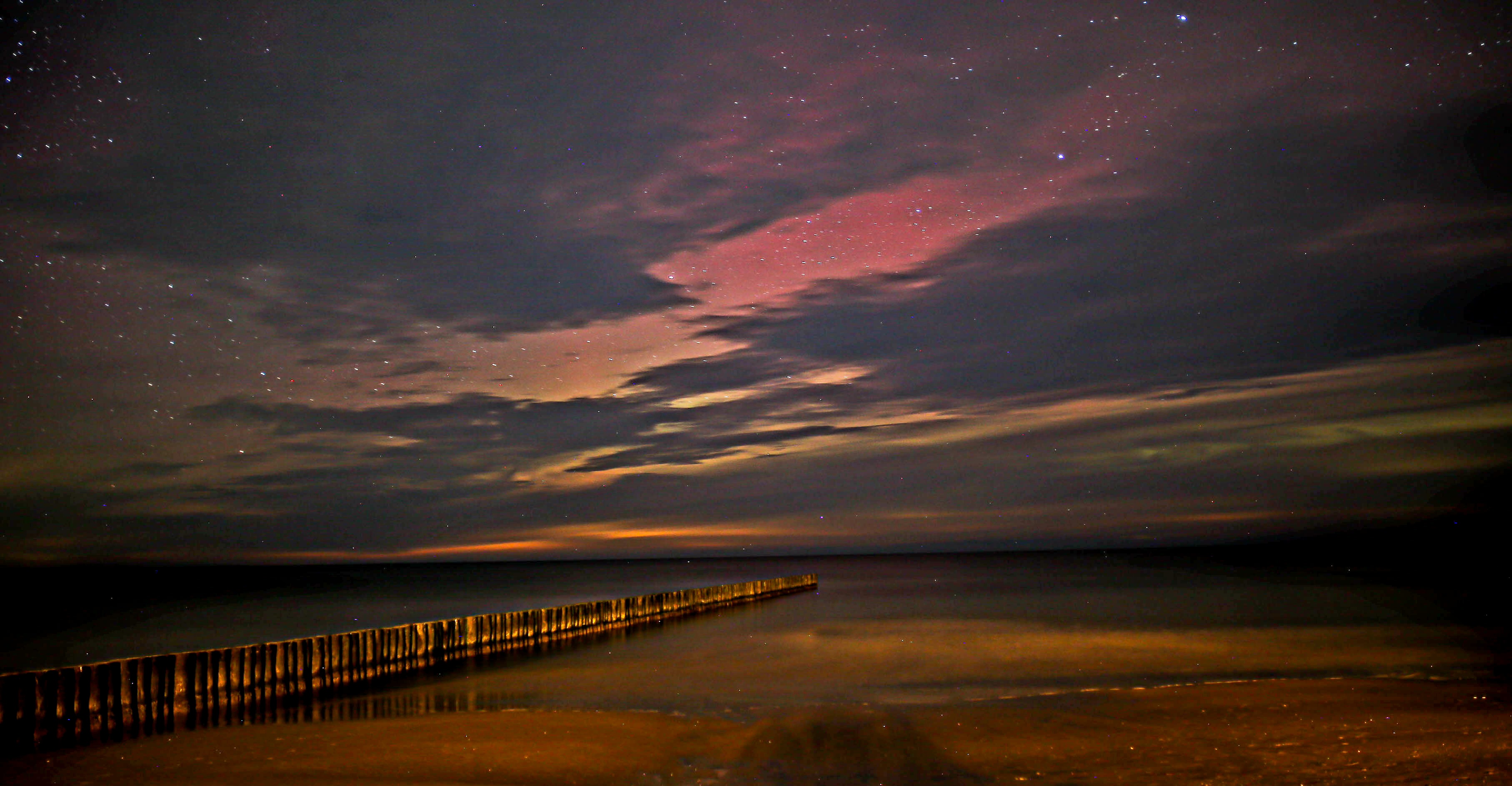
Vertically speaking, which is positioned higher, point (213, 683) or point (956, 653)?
point (213, 683)

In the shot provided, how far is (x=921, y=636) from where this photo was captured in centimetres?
3036

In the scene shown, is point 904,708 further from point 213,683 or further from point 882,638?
point 882,638

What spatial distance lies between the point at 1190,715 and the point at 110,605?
241 feet

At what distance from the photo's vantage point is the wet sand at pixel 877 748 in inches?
453

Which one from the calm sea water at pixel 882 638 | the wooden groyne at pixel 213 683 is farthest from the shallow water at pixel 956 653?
the wooden groyne at pixel 213 683

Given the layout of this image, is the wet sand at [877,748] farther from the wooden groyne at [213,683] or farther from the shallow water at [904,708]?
the wooden groyne at [213,683]

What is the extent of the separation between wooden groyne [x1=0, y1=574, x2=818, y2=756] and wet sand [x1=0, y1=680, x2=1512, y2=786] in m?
0.99

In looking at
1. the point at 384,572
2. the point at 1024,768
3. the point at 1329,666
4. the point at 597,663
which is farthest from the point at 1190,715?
the point at 384,572

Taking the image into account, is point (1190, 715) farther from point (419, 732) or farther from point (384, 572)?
point (384, 572)

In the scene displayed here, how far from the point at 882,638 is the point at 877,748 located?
17017 millimetres

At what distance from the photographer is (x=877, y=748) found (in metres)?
13.3

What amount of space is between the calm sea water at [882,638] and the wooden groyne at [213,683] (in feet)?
4.29

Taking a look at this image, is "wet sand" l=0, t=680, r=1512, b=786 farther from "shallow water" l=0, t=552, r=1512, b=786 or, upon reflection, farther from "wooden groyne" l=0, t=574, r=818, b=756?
"wooden groyne" l=0, t=574, r=818, b=756

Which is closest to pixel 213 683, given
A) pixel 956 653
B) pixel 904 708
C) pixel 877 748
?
pixel 877 748
